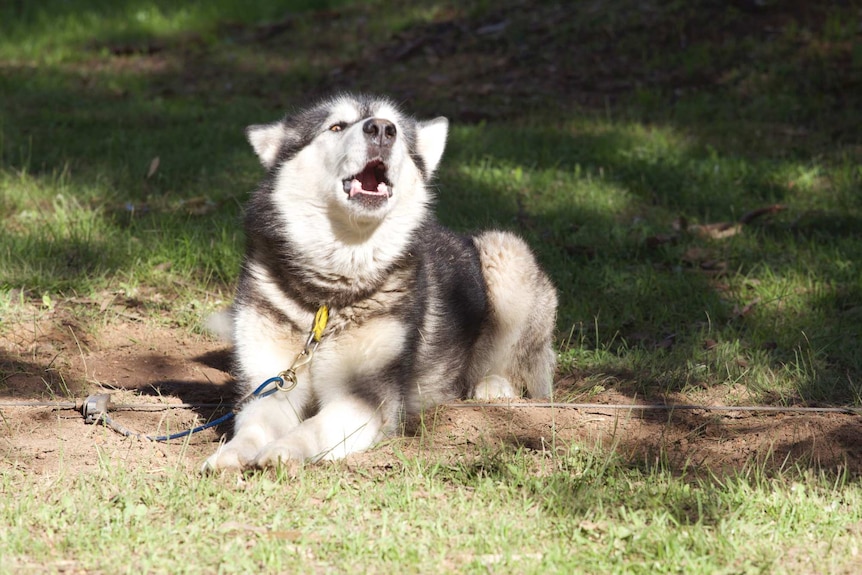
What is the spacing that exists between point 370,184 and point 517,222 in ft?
9.99

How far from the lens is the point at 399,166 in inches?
168

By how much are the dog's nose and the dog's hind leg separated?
1.29 metres

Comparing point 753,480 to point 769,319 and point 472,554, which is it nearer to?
point 472,554

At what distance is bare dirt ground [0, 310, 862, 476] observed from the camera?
12.8 feet

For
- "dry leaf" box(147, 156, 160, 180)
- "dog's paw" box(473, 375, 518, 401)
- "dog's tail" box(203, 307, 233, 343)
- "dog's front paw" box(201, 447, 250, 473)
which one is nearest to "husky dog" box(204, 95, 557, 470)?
"dog's front paw" box(201, 447, 250, 473)

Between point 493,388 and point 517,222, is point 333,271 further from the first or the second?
point 517,222

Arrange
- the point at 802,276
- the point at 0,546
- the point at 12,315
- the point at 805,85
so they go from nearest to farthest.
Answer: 1. the point at 0,546
2. the point at 12,315
3. the point at 802,276
4. the point at 805,85

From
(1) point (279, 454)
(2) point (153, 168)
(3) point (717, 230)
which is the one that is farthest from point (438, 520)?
(2) point (153, 168)

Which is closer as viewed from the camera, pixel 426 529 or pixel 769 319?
pixel 426 529

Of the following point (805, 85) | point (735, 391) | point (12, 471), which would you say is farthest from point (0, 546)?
point (805, 85)

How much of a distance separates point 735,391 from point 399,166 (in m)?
2.02

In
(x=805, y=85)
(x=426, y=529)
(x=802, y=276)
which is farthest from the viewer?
(x=805, y=85)

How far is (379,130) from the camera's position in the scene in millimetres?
4109

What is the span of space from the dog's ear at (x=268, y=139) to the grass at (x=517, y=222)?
151 centimetres
